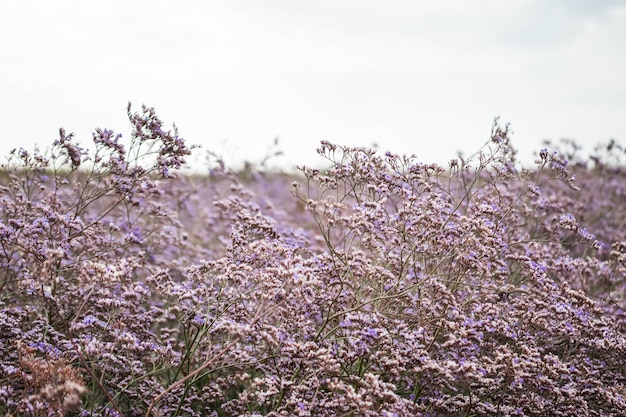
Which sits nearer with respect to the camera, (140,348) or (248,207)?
(140,348)

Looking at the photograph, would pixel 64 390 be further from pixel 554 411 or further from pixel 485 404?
pixel 554 411

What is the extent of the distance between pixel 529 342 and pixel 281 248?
7.86 feet

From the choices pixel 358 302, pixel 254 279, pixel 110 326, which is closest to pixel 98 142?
pixel 110 326

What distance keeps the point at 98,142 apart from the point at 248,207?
2.75 metres

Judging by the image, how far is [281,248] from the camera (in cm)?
544

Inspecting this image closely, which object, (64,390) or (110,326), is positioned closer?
(64,390)

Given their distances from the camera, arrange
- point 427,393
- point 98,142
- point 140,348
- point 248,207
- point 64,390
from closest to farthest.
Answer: point 64,390, point 140,348, point 427,393, point 98,142, point 248,207

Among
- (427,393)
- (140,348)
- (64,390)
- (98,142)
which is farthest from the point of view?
(98,142)

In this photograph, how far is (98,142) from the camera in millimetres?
6340

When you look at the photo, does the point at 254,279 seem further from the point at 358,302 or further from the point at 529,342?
the point at 529,342

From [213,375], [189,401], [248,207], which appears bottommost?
[189,401]

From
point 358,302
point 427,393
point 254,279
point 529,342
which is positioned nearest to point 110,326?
point 254,279

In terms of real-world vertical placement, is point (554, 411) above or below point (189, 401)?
above

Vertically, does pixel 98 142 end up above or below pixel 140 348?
above
